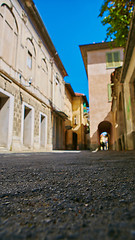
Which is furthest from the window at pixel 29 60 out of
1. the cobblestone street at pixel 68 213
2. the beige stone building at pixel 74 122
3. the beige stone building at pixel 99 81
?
the cobblestone street at pixel 68 213

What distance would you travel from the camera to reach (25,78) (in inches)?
403

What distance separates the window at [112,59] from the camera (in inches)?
637

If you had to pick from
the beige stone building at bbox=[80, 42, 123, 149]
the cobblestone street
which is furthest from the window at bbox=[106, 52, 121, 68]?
the cobblestone street

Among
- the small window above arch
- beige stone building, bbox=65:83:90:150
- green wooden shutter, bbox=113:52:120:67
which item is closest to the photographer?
the small window above arch

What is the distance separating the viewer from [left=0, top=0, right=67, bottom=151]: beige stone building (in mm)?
8336

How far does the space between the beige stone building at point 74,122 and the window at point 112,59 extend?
276 inches

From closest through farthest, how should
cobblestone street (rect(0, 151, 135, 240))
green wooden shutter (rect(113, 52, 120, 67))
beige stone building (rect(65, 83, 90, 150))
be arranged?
cobblestone street (rect(0, 151, 135, 240)) → green wooden shutter (rect(113, 52, 120, 67)) → beige stone building (rect(65, 83, 90, 150))

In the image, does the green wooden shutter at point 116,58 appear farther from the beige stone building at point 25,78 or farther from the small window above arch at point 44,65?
the small window above arch at point 44,65

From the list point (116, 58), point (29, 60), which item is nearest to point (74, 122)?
point (116, 58)

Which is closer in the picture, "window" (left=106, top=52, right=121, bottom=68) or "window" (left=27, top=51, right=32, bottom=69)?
"window" (left=27, top=51, right=32, bottom=69)

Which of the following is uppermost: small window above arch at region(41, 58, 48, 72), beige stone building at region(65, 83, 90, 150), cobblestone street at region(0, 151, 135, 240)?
small window above arch at region(41, 58, 48, 72)

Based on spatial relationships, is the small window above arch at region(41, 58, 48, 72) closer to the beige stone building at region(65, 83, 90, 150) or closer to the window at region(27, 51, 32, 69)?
the window at region(27, 51, 32, 69)

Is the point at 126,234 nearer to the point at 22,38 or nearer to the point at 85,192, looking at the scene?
the point at 85,192

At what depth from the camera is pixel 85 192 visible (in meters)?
0.70
